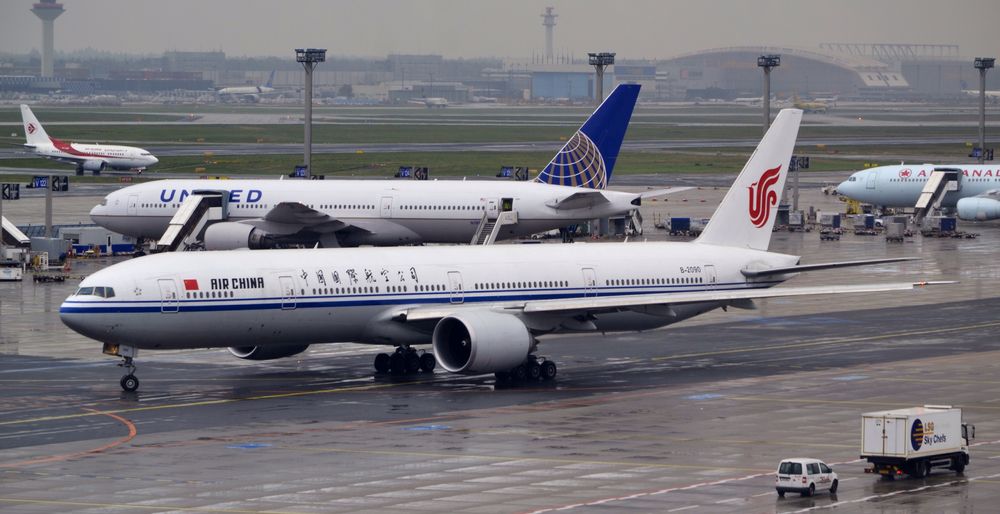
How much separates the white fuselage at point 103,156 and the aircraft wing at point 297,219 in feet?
258

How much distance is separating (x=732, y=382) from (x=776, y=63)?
7316 cm

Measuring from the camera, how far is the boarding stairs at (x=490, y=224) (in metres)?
82.6

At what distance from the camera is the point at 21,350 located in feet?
191

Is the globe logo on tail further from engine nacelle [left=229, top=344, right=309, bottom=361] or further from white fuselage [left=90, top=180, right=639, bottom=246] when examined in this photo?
engine nacelle [left=229, top=344, right=309, bottom=361]

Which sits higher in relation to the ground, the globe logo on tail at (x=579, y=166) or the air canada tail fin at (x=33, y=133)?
the air canada tail fin at (x=33, y=133)

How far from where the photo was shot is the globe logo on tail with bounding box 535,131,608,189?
87812 mm

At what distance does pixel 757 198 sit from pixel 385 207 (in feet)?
100

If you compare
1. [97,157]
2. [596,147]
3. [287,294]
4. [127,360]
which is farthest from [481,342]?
[97,157]

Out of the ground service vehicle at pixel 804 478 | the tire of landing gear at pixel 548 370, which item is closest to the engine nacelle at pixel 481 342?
the tire of landing gear at pixel 548 370

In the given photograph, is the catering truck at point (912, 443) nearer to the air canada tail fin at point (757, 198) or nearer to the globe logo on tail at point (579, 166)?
the air canada tail fin at point (757, 198)

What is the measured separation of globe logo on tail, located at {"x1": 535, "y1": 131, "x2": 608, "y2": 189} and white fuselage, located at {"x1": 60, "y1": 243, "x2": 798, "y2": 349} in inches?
1181

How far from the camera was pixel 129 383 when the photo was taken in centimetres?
4856

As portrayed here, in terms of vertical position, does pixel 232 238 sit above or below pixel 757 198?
below

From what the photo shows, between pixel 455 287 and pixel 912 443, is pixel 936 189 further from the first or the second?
pixel 912 443
